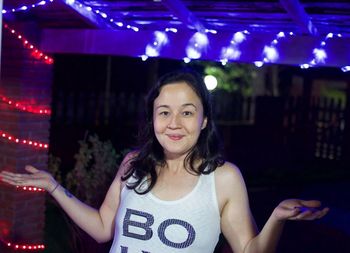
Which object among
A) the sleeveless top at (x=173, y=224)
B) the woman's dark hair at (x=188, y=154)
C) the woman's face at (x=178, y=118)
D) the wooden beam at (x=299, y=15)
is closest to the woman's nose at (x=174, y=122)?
the woman's face at (x=178, y=118)

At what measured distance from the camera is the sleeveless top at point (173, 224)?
221cm

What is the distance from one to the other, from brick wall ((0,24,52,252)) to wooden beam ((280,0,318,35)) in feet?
7.26

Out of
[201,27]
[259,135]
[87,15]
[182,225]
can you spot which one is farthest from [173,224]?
[259,135]

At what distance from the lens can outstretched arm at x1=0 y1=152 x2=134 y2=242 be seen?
2.58m

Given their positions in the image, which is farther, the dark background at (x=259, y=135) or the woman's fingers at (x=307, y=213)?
the dark background at (x=259, y=135)

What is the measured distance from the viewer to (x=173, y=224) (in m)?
2.21

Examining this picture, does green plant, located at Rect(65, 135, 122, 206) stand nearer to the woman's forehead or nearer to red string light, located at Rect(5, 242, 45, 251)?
red string light, located at Rect(5, 242, 45, 251)

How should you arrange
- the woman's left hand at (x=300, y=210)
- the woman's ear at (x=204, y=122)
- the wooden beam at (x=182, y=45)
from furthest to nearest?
Result: the wooden beam at (x=182, y=45) → the woman's ear at (x=204, y=122) → the woman's left hand at (x=300, y=210)

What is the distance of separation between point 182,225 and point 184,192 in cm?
15

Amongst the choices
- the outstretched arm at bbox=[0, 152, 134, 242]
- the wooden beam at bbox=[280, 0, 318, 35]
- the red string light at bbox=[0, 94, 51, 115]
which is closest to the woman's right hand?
the outstretched arm at bbox=[0, 152, 134, 242]

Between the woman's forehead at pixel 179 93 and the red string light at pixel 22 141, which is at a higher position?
the woman's forehead at pixel 179 93

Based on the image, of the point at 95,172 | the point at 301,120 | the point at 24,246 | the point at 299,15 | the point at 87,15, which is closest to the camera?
the point at 299,15

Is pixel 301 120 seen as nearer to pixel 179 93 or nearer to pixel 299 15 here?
pixel 299 15

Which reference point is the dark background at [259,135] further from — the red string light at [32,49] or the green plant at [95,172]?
the red string light at [32,49]
